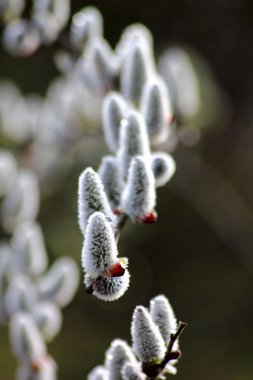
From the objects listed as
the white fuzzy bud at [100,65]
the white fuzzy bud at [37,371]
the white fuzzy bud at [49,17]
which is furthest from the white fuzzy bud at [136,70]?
the white fuzzy bud at [37,371]

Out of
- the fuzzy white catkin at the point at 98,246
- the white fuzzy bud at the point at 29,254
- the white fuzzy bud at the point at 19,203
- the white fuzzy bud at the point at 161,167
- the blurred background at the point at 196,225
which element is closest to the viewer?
the fuzzy white catkin at the point at 98,246

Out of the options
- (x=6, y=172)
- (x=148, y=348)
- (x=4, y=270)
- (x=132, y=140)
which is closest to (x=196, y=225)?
(x=6, y=172)

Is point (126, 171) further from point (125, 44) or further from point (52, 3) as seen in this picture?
point (52, 3)

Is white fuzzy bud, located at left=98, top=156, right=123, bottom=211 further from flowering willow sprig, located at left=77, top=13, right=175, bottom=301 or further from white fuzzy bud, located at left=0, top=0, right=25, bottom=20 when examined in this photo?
white fuzzy bud, located at left=0, top=0, right=25, bottom=20

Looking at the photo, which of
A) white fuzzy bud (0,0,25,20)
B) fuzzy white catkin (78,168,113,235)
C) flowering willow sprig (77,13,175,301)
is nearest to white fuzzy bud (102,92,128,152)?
flowering willow sprig (77,13,175,301)

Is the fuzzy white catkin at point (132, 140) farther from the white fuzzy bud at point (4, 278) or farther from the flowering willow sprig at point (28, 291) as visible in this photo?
the white fuzzy bud at point (4, 278)

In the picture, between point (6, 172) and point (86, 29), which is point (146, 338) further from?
point (6, 172)

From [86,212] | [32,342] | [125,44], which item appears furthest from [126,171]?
[125,44]

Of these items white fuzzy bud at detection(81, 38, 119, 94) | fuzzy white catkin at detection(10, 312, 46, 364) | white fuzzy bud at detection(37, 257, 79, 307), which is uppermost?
white fuzzy bud at detection(81, 38, 119, 94)
